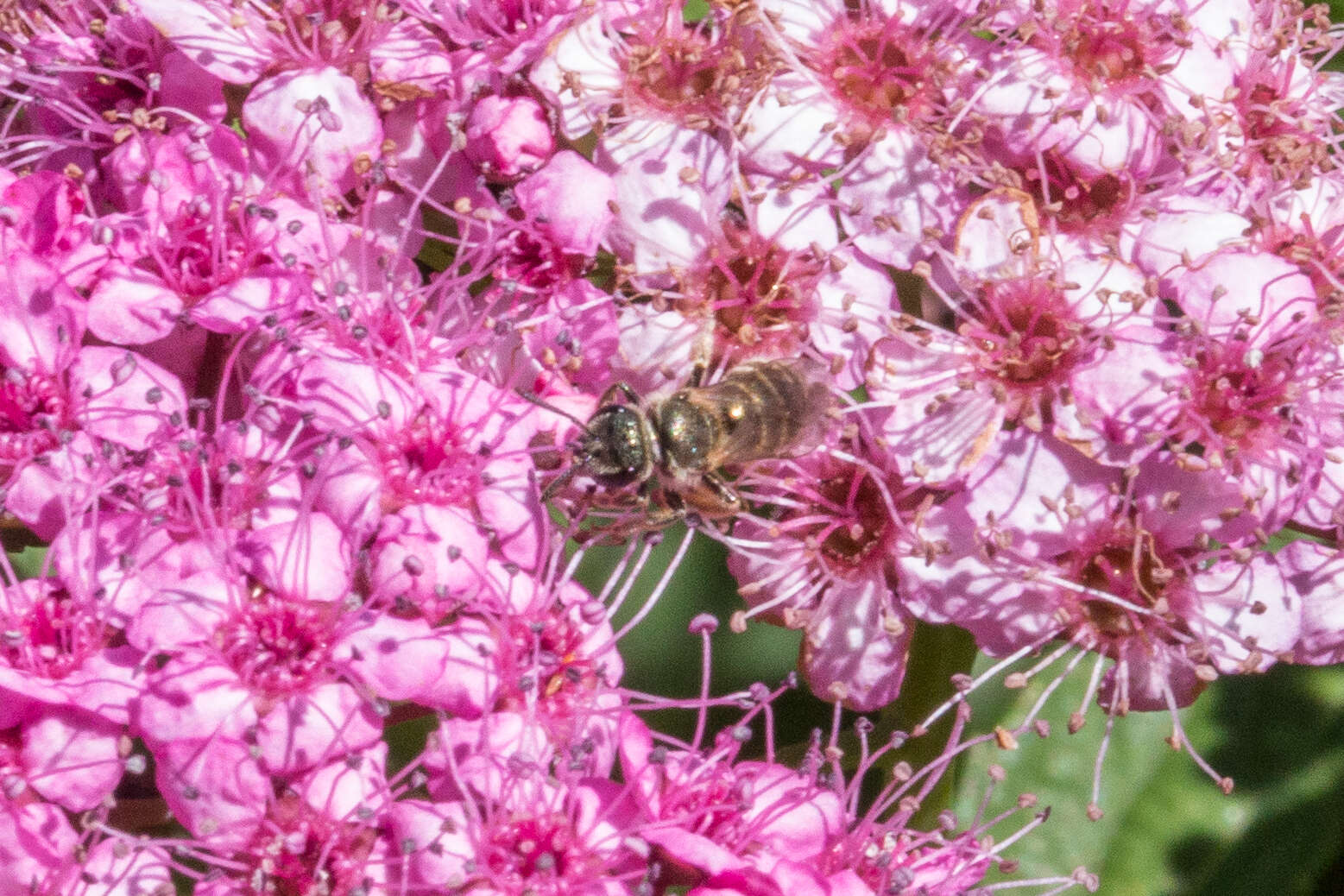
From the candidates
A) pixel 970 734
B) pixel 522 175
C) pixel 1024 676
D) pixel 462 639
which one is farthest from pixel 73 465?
pixel 970 734

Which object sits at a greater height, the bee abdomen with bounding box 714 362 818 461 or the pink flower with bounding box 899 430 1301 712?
the bee abdomen with bounding box 714 362 818 461

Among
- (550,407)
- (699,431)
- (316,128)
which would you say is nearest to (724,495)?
(699,431)

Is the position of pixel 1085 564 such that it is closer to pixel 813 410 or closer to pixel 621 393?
pixel 813 410

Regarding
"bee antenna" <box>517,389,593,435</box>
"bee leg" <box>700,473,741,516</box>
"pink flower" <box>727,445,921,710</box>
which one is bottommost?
"pink flower" <box>727,445,921,710</box>

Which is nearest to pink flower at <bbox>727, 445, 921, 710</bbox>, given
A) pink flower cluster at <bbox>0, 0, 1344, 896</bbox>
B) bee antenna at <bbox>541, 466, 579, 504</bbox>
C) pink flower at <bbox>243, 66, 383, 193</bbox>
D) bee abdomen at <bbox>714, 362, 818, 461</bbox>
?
pink flower cluster at <bbox>0, 0, 1344, 896</bbox>

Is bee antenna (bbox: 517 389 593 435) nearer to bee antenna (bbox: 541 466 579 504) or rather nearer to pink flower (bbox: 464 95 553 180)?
bee antenna (bbox: 541 466 579 504)
